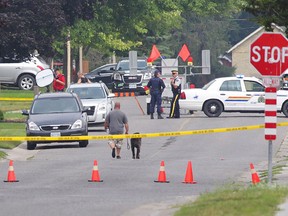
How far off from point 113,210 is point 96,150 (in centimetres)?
1405

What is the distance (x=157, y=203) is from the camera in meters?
17.7

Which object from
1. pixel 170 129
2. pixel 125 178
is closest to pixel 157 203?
pixel 125 178

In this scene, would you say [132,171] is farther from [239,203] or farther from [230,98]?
[230,98]

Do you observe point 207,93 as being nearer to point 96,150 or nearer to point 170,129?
point 170,129

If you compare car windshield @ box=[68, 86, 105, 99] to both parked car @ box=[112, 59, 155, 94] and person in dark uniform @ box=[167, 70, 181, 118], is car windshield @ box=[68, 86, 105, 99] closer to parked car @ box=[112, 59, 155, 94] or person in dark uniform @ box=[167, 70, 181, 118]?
person in dark uniform @ box=[167, 70, 181, 118]

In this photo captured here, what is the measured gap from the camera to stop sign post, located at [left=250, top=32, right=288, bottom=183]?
739 inches

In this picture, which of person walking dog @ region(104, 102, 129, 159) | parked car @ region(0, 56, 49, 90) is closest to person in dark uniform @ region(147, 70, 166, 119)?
person walking dog @ region(104, 102, 129, 159)

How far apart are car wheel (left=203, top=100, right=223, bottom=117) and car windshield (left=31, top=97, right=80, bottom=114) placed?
9.58 metres

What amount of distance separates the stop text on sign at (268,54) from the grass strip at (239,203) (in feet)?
7.57

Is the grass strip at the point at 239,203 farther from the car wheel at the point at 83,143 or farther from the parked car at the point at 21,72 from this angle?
the parked car at the point at 21,72

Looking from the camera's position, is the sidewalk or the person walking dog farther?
the person walking dog

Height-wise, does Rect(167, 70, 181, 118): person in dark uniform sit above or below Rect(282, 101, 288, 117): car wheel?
above

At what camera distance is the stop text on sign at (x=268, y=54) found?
1881 centimetres

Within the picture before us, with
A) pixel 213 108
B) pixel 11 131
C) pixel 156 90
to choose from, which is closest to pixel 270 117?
pixel 11 131
